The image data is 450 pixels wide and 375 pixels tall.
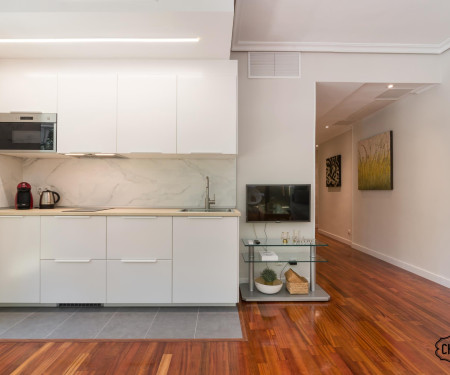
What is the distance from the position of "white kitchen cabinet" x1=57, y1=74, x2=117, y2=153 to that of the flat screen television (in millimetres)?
1605

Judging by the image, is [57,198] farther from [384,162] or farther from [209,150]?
[384,162]

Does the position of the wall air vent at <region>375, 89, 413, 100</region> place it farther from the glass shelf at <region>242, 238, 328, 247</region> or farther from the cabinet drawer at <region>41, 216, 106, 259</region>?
the cabinet drawer at <region>41, 216, 106, 259</region>

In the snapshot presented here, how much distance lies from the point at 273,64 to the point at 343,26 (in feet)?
2.59

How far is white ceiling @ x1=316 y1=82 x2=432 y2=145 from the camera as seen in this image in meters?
3.47

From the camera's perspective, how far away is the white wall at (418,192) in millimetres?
3348

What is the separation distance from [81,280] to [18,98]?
187cm

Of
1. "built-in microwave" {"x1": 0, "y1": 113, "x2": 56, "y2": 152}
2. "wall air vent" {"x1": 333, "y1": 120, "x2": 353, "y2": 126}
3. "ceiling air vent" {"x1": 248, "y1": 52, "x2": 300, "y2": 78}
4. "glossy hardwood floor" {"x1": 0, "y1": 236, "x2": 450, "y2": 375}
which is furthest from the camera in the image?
"wall air vent" {"x1": 333, "y1": 120, "x2": 353, "y2": 126}

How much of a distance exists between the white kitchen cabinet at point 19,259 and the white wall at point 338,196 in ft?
17.9

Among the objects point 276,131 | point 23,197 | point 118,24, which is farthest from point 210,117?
point 23,197

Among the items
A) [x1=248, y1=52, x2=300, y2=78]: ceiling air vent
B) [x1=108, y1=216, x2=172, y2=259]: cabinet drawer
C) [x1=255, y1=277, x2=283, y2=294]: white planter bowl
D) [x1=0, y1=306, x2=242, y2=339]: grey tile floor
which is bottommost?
[x1=0, y1=306, x2=242, y2=339]: grey tile floor

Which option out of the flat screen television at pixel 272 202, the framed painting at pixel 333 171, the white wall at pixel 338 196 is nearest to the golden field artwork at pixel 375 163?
the white wall at pixel 338 196

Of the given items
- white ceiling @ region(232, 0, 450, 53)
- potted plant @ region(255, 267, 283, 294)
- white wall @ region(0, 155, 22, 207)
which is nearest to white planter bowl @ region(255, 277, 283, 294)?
potted plant @ region(255, 267, 283, 294)

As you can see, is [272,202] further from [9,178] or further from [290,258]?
[9,178]

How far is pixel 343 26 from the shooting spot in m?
2.88
